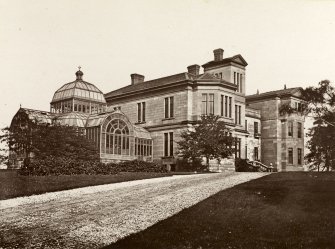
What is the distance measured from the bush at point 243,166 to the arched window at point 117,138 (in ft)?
37.1

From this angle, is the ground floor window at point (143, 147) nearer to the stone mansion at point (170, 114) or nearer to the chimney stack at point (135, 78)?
the stone mansion at point (170, 114)

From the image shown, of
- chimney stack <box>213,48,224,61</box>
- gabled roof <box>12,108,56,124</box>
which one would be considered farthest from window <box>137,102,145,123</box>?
gabled roof <box>12,108,56,124</box>

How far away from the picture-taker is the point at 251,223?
12.5 m

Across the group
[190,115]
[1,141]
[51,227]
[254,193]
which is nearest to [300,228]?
[254,193]

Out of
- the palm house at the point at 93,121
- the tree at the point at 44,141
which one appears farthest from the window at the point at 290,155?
the tree at the point at 44,141

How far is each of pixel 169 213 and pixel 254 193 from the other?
187 inches

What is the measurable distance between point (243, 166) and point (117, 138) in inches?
526

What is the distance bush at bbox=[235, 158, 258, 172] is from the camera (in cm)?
4328

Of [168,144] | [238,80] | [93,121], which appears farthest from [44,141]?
[238,80]

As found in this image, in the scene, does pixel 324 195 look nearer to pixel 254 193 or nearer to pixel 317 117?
pixel 254 193

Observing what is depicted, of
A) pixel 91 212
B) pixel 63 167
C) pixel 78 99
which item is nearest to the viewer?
pixel 91 212

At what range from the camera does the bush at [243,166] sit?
142 feet

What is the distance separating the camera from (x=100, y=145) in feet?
118

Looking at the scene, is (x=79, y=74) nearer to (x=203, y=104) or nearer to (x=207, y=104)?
(x=203, y=104)
